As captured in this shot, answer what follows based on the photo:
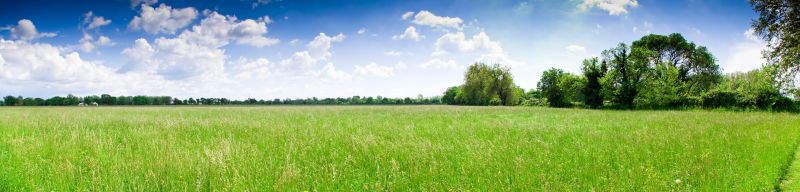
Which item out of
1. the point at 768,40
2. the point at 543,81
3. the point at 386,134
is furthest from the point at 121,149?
the point at 543,81

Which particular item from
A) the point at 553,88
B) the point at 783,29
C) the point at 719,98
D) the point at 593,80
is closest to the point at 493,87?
the point at 553,88

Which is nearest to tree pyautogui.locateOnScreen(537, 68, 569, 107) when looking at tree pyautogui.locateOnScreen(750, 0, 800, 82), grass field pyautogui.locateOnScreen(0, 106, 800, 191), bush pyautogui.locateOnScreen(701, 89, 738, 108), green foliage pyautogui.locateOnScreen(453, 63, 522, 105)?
green foliage pyautogui.locateOnScreen(453, 63, 522, 105)

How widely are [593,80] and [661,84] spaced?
25.8ft

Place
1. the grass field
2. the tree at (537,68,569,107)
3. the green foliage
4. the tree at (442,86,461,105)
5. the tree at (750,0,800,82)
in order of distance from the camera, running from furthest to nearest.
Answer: the tree at (442,86,461,105)
the green foliage
the tree at (537,68,569,107)
the tree at (750,0,800,82)
the grass field

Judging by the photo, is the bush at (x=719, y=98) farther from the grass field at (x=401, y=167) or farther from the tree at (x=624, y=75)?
the grass field at (x=401, y=167)

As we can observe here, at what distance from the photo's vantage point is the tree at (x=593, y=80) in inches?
1761

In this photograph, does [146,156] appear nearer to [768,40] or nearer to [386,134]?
[386,134]

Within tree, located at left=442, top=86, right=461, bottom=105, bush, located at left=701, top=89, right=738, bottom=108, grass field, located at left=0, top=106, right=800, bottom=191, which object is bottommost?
grass field, located at left=0, top=106, right=800, bottom=191

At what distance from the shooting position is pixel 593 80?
45562mm

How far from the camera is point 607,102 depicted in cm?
4294

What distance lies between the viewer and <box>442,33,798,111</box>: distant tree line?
31469 mm

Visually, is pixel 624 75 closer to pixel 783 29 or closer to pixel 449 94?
pixel 783 29

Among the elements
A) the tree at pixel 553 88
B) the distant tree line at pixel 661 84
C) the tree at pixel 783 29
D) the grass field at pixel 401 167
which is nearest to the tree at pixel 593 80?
the distant tree line at pixel 661 84

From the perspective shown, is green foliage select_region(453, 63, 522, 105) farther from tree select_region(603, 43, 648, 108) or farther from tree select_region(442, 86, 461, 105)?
tree select_region(442, 86, 461, 105)
